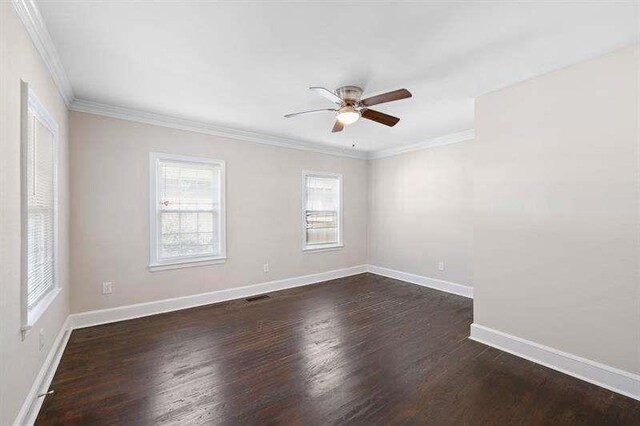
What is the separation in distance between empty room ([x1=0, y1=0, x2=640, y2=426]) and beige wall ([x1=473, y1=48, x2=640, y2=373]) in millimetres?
15

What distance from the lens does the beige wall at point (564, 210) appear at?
84.1 inches

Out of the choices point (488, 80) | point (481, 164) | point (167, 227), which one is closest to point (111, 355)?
point (167, 227)

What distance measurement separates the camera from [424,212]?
514 cm

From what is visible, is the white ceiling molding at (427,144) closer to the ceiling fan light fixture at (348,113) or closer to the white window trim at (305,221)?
the white window trim at (305,221)

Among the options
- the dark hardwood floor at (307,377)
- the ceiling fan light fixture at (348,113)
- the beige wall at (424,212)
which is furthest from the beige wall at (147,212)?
the ceiling fan light fixture at (348,113)

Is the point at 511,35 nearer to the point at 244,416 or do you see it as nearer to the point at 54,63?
the point at 244,416

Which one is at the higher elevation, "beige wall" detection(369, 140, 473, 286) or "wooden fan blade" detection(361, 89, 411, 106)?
"wooden fan blade" detection(361, 89, 411, 106)

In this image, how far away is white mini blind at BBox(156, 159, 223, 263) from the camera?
382 centimetres

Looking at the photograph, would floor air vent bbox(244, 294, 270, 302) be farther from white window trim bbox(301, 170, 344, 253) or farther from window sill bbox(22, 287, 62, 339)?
window sill bbox(22, 287, 62, 339)

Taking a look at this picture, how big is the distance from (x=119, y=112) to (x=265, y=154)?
6.66 ft

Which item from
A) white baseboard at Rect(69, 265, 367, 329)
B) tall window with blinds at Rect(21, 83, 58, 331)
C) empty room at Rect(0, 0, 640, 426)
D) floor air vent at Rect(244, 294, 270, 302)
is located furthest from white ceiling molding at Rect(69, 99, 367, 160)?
floor air vent at Rect(244, 294, 270, 302)

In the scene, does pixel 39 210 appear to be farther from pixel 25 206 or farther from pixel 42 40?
pixel 42 40

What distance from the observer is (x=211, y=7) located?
1.76 metres

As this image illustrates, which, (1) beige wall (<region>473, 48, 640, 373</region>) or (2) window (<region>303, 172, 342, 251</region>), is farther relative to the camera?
(2) window (<region>303, 172, 342, 251</region>)
